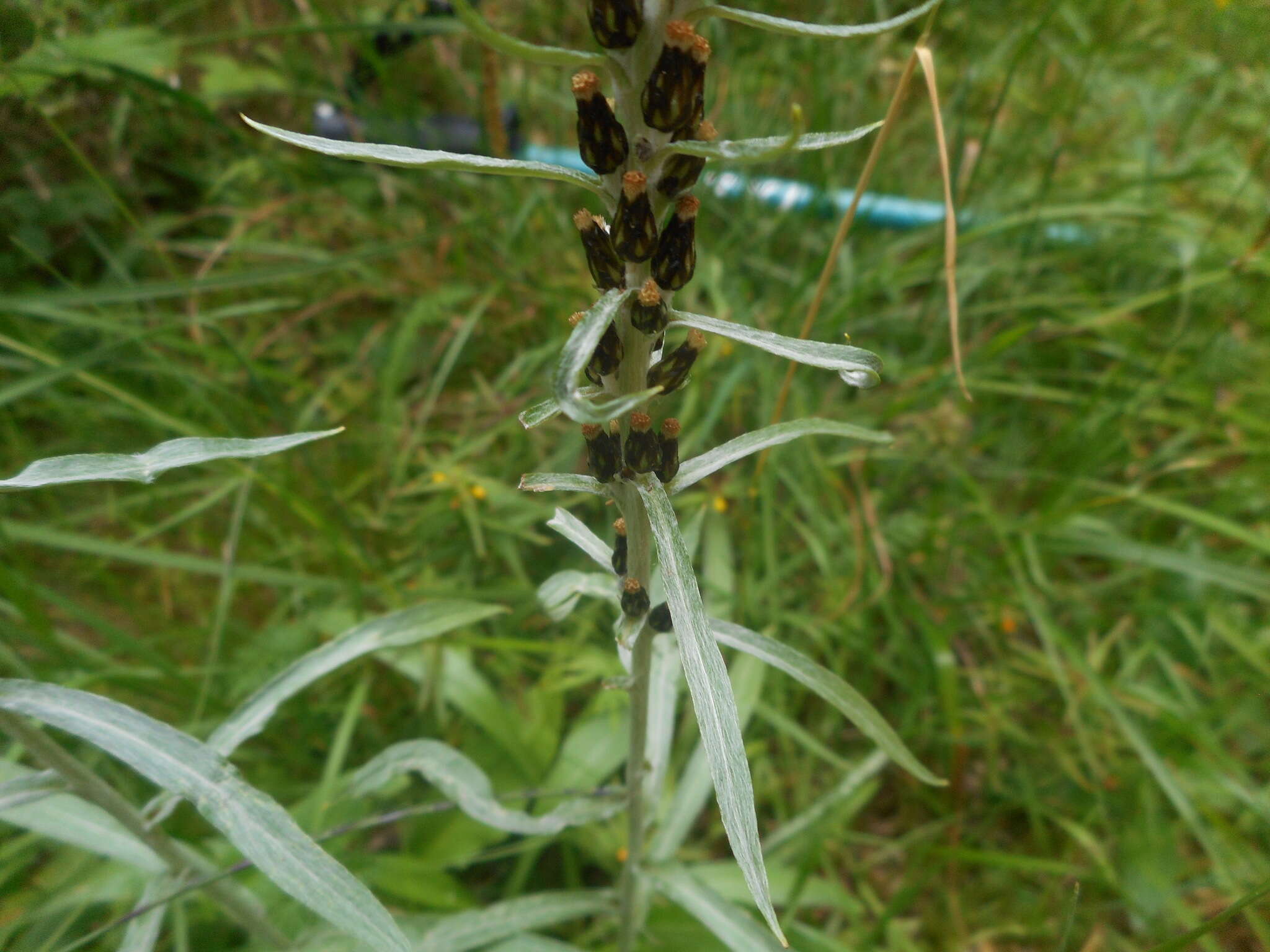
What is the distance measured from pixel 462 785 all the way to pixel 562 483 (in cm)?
66

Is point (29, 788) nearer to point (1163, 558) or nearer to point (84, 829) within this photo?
point (84, 829)

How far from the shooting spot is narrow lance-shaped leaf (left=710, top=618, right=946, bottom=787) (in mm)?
1122

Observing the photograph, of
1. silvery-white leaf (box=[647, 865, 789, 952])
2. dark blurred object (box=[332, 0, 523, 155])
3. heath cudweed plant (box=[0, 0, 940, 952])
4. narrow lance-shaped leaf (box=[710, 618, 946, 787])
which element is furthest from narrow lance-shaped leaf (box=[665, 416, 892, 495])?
dark blurred object (box=[332, 0, 523, 155])

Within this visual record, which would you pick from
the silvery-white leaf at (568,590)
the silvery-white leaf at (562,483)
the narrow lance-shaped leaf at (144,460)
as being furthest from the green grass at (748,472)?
the silvery-white leaf at (562,483)

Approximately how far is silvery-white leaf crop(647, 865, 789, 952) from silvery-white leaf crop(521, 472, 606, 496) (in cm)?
79

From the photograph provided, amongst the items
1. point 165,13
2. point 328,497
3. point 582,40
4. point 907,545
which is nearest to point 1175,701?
point 907,545

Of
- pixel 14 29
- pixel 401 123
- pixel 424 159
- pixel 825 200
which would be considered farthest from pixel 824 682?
pixel 14 29

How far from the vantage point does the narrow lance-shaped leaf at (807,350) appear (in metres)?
0.85

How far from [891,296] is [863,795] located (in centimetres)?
156

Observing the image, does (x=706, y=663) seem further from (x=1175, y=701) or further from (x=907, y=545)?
(x=1175, y=701)

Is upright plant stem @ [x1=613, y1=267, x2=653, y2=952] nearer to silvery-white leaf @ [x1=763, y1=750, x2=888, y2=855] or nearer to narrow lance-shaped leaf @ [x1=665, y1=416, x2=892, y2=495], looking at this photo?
narrow lance-shaped leaf @ [x1=665, y1=416, x2=892, y2=495]

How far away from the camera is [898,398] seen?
2.42 metres

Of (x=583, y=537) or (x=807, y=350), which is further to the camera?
(x=583, y=537)

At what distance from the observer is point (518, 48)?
63 centimetres
